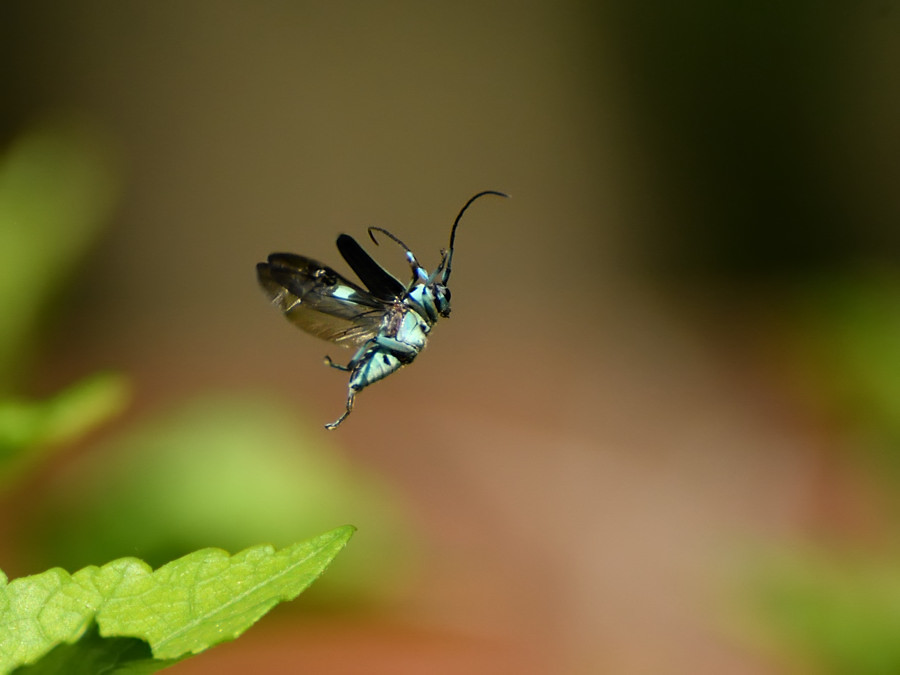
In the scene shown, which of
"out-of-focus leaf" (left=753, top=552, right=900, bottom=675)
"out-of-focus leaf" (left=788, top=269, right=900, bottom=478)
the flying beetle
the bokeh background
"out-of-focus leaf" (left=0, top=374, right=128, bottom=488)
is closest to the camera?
"out-of-focus leaf" (left=0, top=374, right=128, bottom=488)

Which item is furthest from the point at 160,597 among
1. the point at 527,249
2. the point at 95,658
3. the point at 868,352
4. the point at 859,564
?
the point at 527,249

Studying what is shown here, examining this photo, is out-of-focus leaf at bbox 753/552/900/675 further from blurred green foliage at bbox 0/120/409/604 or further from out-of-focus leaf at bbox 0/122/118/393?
out-of-focus leaf at bbox 0/122/118/393

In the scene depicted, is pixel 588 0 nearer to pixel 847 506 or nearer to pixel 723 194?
pixel 723 194

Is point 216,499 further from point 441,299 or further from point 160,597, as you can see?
point 160,597

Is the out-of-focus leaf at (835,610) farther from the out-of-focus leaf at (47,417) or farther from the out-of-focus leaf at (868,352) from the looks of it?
the out-of-focus leaf at (47,417)

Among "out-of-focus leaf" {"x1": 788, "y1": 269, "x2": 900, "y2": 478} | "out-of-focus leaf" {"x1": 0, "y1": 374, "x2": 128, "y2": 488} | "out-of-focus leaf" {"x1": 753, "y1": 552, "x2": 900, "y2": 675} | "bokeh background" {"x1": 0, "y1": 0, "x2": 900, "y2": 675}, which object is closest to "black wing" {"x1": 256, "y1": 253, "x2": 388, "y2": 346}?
"out-of-focus leaf" {"x1": 0, "y1": 374, "x2": 128, "y2": 488}

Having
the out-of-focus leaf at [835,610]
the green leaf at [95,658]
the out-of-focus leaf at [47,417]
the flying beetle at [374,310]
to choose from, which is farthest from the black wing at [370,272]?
the out-of-focus leaf at [835,610]
